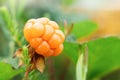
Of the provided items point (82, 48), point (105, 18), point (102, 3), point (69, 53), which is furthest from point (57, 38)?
point (102, 3)

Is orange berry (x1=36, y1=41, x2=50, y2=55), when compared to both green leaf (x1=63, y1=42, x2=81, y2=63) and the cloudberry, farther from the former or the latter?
green leaf (x1=63, y1=42, x2=81, y2=63)

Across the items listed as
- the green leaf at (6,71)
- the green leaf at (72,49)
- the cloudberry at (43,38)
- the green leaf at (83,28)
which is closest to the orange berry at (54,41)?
the cloudberry at (43,38)

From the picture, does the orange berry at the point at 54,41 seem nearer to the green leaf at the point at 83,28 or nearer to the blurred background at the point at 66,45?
the blurred background at the point at 66,45

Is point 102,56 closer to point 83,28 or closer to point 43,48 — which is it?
point 83,28

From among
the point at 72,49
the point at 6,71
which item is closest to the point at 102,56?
the point at 72,49

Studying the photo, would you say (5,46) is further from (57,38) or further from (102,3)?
(102,3)

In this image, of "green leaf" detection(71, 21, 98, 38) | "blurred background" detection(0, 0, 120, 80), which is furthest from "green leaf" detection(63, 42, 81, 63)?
"green leaf" detection(71, 21, 98, 38)
